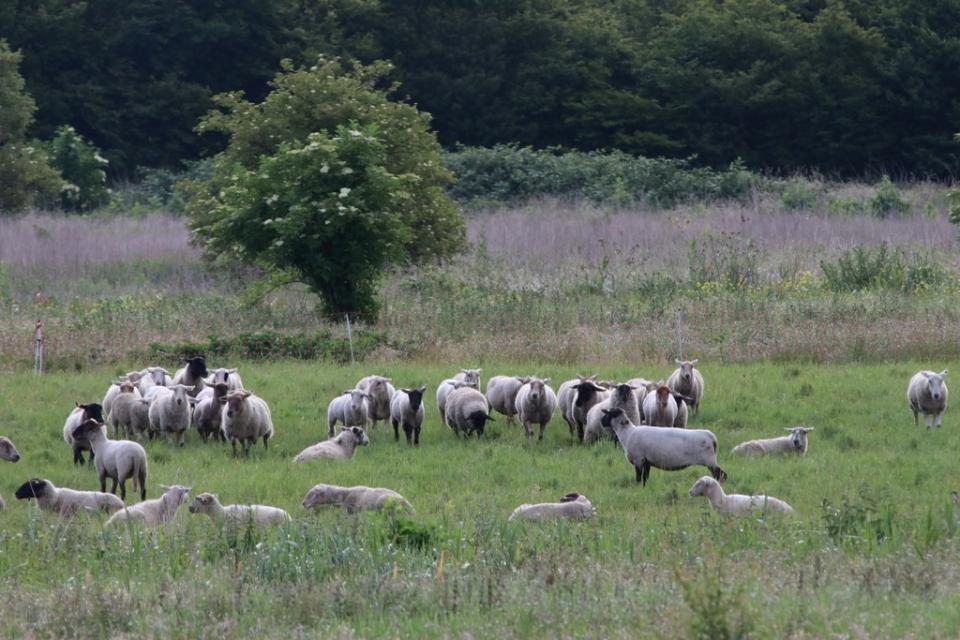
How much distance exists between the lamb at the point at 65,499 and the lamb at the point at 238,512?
1.12m

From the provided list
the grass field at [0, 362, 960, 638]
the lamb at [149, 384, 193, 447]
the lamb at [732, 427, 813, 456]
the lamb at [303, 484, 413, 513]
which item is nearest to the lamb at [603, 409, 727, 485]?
the grass field at [0, 362, 960, 638]

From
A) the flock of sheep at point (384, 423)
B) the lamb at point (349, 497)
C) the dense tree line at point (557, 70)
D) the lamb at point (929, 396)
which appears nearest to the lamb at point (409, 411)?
the flock of sheep at point (384, 423)

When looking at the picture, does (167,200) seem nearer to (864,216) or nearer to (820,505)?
(864,216)

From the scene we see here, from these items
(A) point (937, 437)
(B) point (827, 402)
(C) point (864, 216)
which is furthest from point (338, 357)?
(C) point (864, 216)

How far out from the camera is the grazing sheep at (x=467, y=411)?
62.7ft

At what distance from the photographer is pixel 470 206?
1852 inches

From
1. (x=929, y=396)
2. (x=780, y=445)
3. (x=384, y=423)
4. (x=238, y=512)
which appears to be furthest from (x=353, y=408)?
(x=929, y=396)

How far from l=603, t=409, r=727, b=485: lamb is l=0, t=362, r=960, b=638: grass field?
23cm

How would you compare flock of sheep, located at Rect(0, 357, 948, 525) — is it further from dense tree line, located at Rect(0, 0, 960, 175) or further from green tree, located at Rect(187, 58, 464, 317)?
dense tree line, located at Rect(0, 0, 960, 175)

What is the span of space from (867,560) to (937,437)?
8.13 metres

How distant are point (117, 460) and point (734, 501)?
6554 millimetres

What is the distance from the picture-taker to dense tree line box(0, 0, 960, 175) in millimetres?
57406

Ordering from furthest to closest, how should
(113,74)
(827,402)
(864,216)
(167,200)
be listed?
(113,74)
(167,200)
(864,216)
(827,402)

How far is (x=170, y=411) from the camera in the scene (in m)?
18.8
